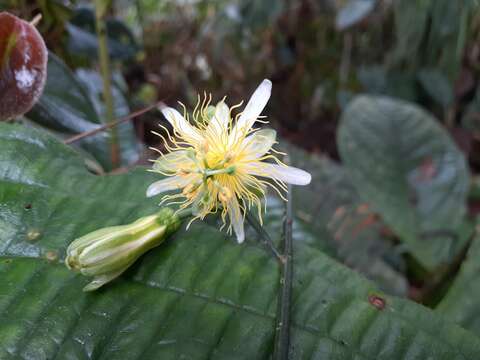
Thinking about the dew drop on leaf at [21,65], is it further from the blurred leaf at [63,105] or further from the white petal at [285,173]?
the white petal at [285,173]

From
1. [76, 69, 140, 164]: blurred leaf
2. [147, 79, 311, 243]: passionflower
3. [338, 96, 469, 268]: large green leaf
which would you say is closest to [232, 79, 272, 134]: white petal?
[147, 79, 311, 243]: passionflower

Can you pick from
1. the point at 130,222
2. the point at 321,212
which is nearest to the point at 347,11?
the point at 321,212

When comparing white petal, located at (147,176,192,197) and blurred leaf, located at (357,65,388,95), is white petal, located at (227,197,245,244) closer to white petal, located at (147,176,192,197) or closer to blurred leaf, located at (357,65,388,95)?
white petal, located at (147,176,192,197)

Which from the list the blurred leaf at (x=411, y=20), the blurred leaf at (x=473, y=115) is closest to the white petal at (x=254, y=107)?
the blurred leaf at (x=411, y=20)

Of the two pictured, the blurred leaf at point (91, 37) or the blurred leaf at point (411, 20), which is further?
the blurred leaf at point (411, 20)

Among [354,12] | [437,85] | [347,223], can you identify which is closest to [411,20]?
[354,12]

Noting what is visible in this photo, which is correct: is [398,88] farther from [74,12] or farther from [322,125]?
[74,12]

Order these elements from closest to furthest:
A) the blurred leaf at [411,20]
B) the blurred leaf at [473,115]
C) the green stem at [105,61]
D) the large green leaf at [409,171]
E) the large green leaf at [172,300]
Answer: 1. the large green leaf at [172,300]
2. the green stem at [105,61]
3. the large green leaf at [409,171]
4. the blurred leaf at [411,20]
5. the blurred leaf at [473,115]
